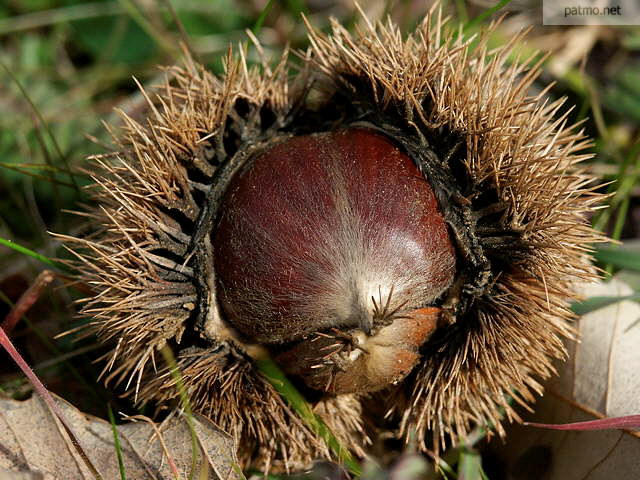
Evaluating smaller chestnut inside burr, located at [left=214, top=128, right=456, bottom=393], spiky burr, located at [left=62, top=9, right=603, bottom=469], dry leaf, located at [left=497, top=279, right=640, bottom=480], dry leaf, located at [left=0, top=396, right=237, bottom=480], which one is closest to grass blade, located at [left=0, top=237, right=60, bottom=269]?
spiky burr, located at [left=62, top=9, right=603, bottom=469]

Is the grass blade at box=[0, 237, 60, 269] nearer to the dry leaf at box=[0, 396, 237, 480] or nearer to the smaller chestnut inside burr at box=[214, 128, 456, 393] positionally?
the dry leaf at box=[0, 396, 237, 480]

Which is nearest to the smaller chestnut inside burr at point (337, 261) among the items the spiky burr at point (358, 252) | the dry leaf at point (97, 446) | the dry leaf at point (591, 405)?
the spiky burr at point (358, 252)

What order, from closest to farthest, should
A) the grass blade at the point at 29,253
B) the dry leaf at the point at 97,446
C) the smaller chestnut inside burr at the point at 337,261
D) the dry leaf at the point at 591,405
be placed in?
1. the smaller chestnut inside burr at the point at 337,261
2. the dry leaf at the point at 97,446
3. the dry leaf at the point at 591,405
4. the grass blade at the point at 29,253

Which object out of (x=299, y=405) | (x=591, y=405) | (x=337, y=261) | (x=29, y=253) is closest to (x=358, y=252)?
(x=337, y=261)

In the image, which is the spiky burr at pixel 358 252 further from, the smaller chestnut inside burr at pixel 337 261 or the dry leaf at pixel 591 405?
the dry leaf at pixel 591 405

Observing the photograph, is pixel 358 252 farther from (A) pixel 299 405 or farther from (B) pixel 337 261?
(A) pixel 299 405

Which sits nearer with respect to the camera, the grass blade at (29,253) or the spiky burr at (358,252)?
the spiky burr at (358,252)
